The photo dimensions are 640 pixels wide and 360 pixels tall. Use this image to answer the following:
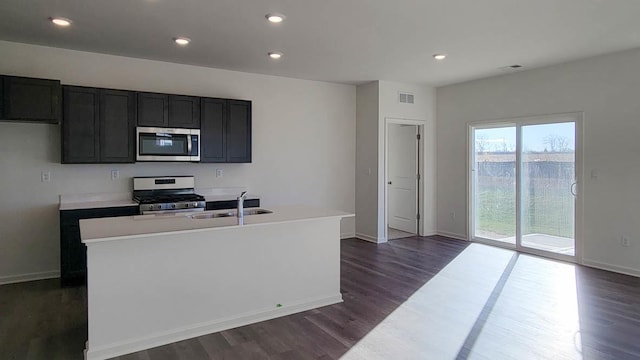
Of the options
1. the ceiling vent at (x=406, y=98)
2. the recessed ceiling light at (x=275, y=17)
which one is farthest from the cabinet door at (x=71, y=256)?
the ceiling vent at (x=406, y=98)

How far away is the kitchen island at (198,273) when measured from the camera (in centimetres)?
278

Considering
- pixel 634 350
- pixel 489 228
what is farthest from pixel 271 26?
pixel 489 228

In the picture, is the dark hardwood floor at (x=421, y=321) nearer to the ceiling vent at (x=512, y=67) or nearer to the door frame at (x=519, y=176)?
the door frame at (x=519, y=176)

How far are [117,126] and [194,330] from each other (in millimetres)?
2745

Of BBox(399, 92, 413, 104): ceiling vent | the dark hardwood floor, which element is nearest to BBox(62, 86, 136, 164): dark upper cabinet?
the dark hardwood floor

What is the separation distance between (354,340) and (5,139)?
4296 mm

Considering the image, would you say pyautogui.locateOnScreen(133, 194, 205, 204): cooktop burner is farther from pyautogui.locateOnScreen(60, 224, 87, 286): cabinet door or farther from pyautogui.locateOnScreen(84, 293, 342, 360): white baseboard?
pyautogui.locateOnScreen(84, 293, 342, 360): white baseboard

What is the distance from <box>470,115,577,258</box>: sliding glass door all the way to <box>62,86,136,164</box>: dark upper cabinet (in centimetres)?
520

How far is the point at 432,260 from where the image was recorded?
5348 mm

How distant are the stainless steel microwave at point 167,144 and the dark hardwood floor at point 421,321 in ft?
5.61

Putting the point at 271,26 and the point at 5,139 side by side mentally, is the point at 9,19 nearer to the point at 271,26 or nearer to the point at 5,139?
the point at 5,139

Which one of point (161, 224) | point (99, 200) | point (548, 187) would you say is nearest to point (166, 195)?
point (99, 200)

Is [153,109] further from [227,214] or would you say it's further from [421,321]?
[421,321]

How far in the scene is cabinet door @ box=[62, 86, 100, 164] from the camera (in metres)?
4.36
